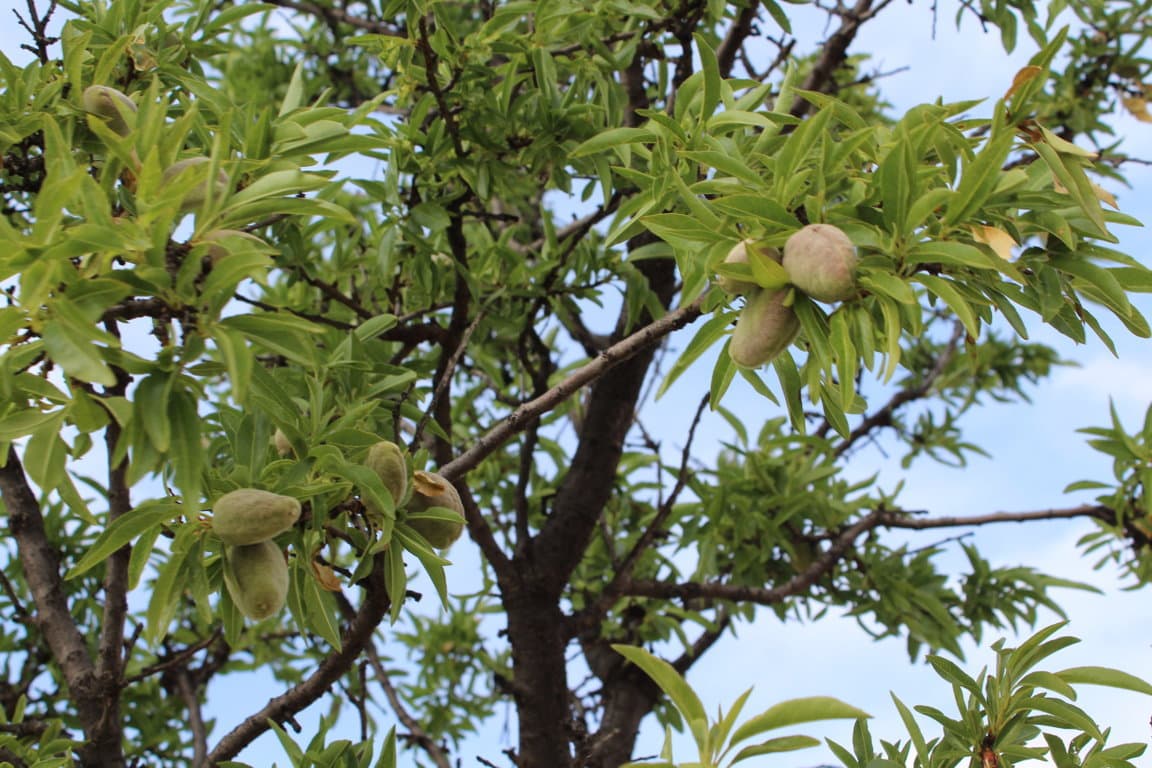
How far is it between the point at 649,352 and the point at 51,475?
66.2 inches

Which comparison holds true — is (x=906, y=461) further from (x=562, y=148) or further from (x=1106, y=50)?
(x=562, y=148)

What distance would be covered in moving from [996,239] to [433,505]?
0.68m

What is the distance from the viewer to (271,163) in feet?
3.97

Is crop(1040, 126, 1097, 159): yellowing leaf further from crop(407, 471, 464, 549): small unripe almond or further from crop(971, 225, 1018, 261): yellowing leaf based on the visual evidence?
crop(407, 471, 464, 549): small unripe almond

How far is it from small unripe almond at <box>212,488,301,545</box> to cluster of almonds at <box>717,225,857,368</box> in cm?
48

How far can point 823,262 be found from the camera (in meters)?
0.93

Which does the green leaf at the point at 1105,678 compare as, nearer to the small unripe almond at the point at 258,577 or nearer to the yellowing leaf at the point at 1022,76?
the yellowing leaf at the point at 1022,76

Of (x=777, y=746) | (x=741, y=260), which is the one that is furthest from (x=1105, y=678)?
(x=741, y=260)

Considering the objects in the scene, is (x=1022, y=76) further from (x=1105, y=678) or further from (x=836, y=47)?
(x=836, y=47)

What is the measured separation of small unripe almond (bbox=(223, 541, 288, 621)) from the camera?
1089mm

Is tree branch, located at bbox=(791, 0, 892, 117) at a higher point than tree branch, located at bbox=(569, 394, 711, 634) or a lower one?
higher

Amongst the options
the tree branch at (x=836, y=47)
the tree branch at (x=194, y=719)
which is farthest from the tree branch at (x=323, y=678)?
the tree branch at (x=836, y=47)

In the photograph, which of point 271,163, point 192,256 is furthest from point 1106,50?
point 192,256

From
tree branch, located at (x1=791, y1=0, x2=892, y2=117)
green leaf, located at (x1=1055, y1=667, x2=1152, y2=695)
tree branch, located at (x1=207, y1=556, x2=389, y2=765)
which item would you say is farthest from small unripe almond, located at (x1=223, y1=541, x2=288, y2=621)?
tree branch, located at (x1=791, y1=0, x2=892, y2=117)
